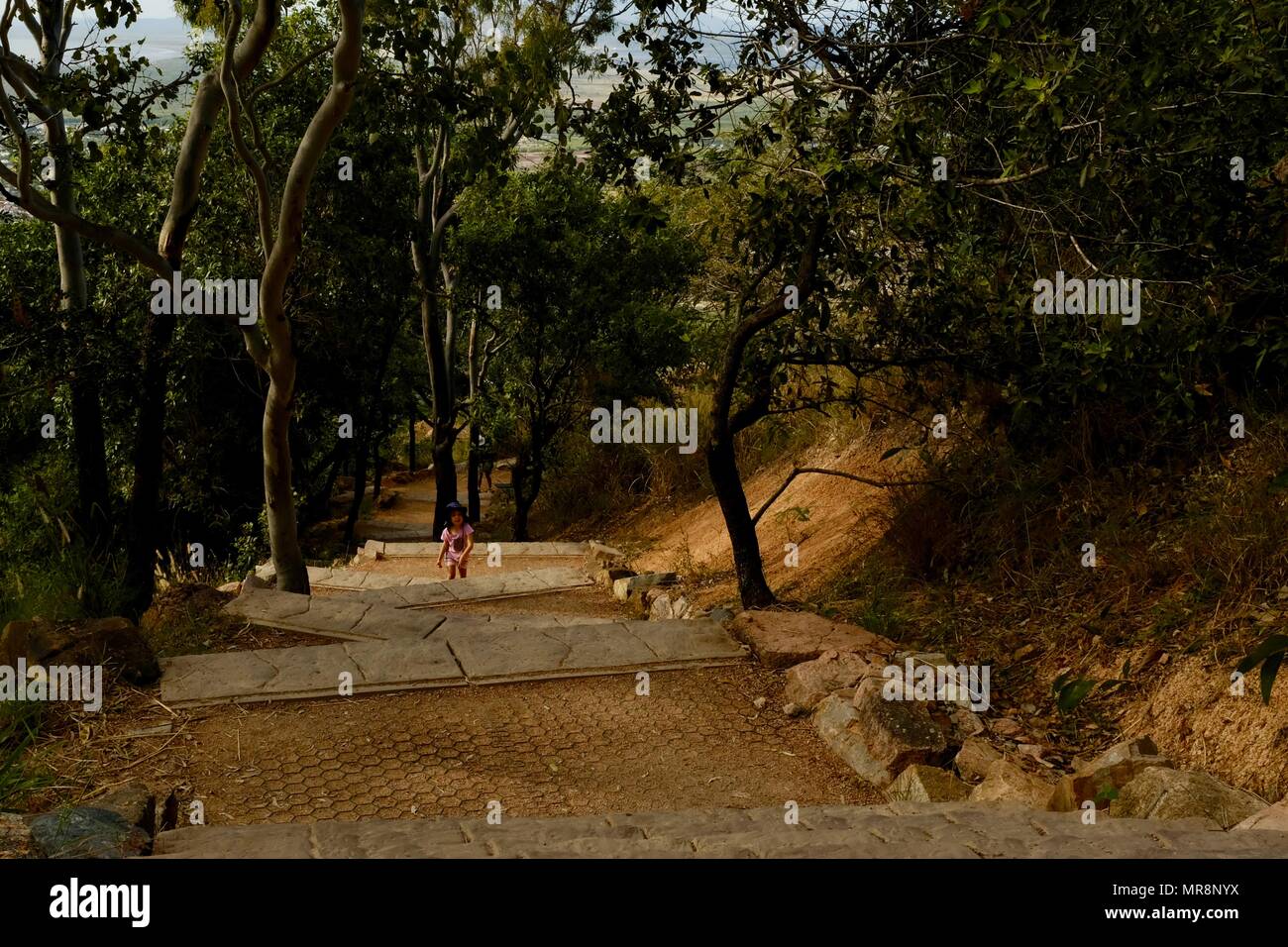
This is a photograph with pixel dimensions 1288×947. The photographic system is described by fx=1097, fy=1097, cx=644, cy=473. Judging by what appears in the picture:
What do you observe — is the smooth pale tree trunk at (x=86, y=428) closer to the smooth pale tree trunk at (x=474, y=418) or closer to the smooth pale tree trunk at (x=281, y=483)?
the smooth pale tree trunk at (x=281, y=483)

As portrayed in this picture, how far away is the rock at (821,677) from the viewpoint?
6016 millimetres

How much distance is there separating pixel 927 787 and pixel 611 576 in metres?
6.33

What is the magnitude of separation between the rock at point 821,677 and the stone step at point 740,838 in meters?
→ 1.81

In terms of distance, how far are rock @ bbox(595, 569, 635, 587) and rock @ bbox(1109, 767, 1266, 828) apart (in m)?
6.73

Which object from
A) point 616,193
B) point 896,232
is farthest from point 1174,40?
point 616,193

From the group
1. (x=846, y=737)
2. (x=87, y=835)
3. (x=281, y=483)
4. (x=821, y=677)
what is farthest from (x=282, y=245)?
(x=87, y=835)

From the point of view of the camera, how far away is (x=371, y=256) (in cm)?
1578

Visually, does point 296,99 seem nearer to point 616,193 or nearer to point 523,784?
point 616,193

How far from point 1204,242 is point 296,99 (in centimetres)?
1299

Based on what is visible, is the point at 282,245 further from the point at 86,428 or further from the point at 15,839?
the point at 15,839

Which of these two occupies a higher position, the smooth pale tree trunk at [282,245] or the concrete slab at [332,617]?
the smooth pale tree trunk at [282,245]

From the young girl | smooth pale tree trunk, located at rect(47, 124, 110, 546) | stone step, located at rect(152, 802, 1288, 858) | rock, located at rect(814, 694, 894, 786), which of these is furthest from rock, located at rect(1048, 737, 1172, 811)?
the young girl

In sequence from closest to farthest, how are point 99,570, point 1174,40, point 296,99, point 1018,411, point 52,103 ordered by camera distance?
point 1174,40 → point 1018,411 → point 99,570 → point 52,103 → point 296,99

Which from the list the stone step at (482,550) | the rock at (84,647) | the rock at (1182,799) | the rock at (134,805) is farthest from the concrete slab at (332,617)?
the stone step at (482,550)
